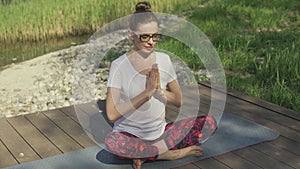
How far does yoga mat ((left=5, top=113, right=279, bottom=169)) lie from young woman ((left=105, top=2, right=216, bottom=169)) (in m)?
0.07

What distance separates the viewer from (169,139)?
3.01 meters

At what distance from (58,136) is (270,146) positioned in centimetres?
164

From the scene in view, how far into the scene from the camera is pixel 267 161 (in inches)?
116

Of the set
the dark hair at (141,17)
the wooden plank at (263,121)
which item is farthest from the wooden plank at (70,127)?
the wooden plank at (263,121)

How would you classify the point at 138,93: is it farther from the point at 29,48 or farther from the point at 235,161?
the point at 29,48

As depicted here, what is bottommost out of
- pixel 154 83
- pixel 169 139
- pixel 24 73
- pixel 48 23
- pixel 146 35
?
pixel 24 73

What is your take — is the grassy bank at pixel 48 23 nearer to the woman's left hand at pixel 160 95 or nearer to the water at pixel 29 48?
the water at pixel 29 48

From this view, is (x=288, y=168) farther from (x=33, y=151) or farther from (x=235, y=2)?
(x=235, y=2)

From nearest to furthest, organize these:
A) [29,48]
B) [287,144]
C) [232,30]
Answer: [287,144] < [232,30] < [29,48]

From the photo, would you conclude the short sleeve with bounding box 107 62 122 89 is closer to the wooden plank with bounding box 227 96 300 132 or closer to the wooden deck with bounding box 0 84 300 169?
the wooden deck with bounding box 0 84 300 169

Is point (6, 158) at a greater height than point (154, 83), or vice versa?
point (154, 83)

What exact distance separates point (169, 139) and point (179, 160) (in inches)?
6.2

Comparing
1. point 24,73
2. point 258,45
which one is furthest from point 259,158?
point 24,73

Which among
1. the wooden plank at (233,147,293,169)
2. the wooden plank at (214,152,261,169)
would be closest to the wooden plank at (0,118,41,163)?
the wooden plank at (214,152,261,169)
